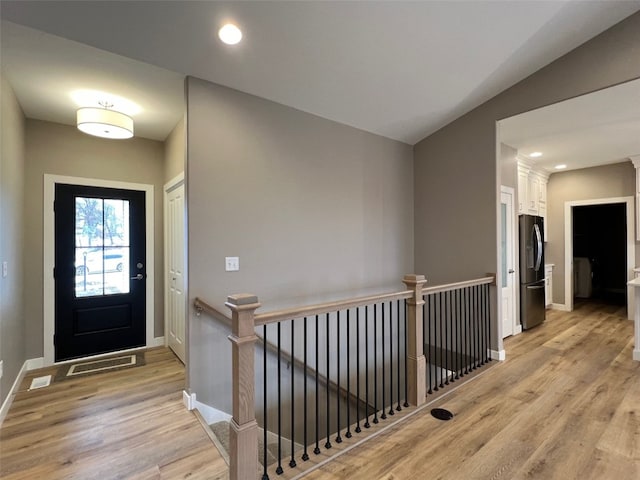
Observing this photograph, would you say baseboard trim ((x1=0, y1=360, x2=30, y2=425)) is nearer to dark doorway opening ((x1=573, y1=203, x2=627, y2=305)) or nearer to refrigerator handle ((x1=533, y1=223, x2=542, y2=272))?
refrigerator handle ((x1=533, y1=223, x2=542, y2=272))

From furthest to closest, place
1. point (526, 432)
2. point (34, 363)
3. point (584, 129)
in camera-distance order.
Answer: point (584, 129) → point (34, 363) → point (526, 432)

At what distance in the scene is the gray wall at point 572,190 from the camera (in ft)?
17.1

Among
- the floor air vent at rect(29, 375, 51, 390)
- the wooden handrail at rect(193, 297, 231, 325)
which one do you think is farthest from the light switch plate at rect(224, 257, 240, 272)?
the floor air vent at rect(29, 375, 51, 390)

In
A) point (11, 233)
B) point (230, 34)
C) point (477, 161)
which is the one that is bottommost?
point (11, 233)

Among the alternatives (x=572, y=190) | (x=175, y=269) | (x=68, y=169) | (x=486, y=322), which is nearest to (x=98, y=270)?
(x=175, y=269)

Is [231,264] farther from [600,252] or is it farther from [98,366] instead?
[600,252]

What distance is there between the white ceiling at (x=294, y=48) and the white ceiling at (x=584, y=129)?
51cm

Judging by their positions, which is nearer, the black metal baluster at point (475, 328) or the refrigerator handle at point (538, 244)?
the black metal baluster at point (475, 328)

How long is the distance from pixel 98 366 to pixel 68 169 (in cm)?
218

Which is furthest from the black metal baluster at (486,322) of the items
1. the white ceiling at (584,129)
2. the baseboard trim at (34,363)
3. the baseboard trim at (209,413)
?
the baseboard trim at (34,363)

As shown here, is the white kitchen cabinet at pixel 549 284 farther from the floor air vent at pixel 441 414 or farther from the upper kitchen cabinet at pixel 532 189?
the floor air vent at pixel 441 414

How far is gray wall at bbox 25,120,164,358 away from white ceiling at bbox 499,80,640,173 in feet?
14.2

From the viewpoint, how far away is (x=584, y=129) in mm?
3760

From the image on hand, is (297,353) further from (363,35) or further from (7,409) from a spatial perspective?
(363,35)
